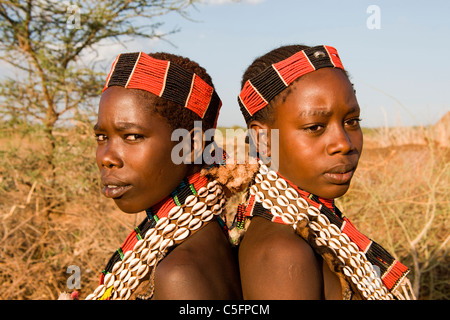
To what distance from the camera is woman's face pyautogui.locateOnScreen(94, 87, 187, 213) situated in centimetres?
174

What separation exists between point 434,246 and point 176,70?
3.93 m

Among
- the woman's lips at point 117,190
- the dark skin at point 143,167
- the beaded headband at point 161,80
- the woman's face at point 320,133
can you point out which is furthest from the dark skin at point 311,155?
the woman's lips at point 117,190

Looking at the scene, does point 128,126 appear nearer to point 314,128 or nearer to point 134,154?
point 134,154

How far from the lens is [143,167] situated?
1743mm

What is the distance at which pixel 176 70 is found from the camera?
1888 millimetres

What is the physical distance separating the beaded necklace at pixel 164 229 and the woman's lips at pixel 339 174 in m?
0.51

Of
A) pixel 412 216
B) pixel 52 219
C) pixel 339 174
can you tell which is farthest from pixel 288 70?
pixel 52 219

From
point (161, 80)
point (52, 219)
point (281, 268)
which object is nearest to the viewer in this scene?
point (281, 268)

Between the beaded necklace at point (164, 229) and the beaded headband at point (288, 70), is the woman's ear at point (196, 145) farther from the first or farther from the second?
the beaded headband at point (288, 70)

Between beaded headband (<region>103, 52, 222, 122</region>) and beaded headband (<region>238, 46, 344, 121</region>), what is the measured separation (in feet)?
0.86

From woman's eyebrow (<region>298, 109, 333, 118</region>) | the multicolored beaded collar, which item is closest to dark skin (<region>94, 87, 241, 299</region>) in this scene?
the multicolored beaded collar

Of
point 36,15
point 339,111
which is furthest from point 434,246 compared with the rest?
point 36,15

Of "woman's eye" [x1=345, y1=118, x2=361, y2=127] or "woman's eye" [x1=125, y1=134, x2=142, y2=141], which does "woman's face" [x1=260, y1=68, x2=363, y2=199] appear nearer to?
"woman's eye" [x1=345, y1=118, x2=361, y2=127]

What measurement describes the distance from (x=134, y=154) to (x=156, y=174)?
126mm
